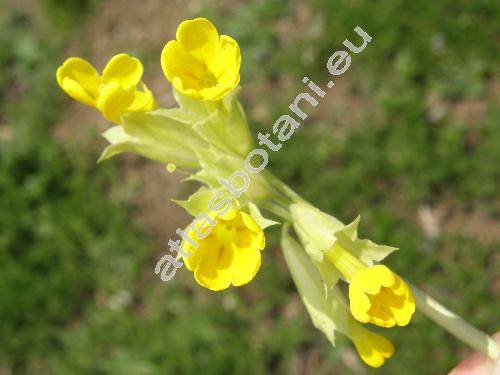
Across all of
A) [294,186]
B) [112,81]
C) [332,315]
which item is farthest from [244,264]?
[294,186]

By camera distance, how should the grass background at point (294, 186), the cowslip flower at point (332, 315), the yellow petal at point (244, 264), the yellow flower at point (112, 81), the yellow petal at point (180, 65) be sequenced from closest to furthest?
the yellow petal at point (244, 264), the yellow petal at point (180, 65), the yellow flower at point (112, 81), the cowslip flower at point (332, 315), the grass background at point (294, 186)

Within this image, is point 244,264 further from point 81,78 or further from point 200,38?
point 81,78

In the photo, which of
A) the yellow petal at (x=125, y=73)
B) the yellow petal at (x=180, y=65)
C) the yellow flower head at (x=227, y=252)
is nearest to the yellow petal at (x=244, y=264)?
the yellow flower head at (x=227, y=252)

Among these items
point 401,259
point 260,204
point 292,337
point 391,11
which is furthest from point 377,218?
point 260,204

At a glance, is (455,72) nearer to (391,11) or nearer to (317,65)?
(391,11)

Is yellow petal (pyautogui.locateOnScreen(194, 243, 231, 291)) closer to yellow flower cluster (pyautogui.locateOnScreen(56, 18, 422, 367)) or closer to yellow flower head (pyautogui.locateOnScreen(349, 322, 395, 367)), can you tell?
yellow flower cluster (pyautogui.locateOnScreen(56, 18, 422, 367))

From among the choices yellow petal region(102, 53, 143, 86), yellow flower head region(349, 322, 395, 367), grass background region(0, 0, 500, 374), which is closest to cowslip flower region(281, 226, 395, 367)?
yellow flower head region(349, 322, 395, 367)

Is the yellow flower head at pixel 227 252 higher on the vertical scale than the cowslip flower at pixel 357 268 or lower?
lower

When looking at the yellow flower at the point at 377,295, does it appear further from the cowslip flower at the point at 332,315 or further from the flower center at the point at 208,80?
the flower center at the point at 208,80
